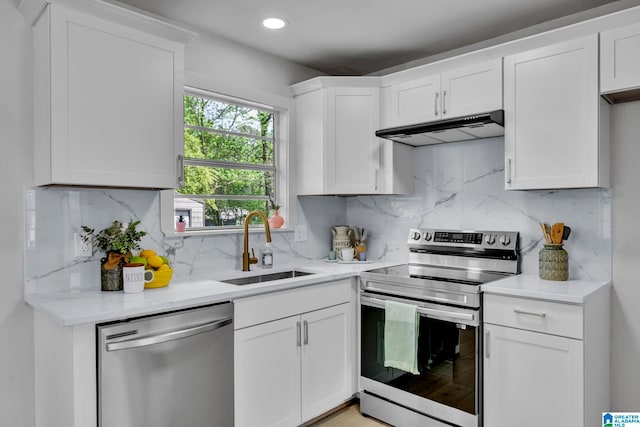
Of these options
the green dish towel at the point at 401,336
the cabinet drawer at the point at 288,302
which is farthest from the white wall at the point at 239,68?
the green dish towel at the point at 401,336

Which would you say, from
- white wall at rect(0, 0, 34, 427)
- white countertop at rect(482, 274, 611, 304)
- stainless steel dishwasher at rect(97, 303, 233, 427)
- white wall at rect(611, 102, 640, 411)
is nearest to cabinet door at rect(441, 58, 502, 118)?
white wall at rect(611, 102, 640, 411)

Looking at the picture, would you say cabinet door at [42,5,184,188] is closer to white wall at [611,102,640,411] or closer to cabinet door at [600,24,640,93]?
cabinet door at [600,24,640,93]

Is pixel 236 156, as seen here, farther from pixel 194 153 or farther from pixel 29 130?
pixel 29 130

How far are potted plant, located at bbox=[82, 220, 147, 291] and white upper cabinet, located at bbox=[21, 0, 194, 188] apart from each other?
0.91 feet

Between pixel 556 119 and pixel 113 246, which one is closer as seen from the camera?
pixel 113 246

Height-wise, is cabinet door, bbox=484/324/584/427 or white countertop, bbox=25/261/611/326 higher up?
white countertop, bbox=25/261/611/326

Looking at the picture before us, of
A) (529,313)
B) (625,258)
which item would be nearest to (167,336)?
(529,313)

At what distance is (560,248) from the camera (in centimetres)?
237

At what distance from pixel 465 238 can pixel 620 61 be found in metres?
1.31

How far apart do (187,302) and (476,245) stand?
1881 mm

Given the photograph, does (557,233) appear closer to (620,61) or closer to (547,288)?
(547,288)

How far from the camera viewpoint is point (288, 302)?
2393 millimetres

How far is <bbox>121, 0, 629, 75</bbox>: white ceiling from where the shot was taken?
240cm

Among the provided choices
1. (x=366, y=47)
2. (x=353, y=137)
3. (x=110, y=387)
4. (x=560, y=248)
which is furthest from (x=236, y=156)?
(x=560, y=248)
